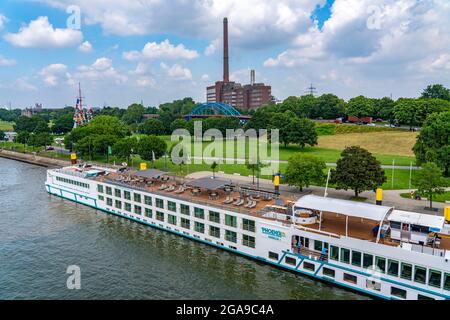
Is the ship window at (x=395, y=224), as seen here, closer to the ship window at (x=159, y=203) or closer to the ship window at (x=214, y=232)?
the ship window at (x=214, y=232)

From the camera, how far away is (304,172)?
58219mm

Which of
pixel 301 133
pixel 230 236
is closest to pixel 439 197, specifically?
pixel 230 236

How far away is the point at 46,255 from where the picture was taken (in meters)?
40.0

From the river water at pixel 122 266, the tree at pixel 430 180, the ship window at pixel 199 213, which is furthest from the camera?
the tree at pixel 430 180

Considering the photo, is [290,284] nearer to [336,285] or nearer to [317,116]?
[336,285]

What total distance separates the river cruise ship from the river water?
155 cm

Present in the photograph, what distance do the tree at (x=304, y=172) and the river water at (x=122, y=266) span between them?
2200 centimetres

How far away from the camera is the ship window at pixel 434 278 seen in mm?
27609

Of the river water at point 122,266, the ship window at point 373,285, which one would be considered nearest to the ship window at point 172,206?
the river water at point 122,266

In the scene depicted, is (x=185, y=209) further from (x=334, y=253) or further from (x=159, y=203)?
(x=334, y=253)

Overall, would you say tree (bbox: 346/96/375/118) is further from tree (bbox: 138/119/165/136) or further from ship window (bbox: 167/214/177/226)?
ship window (bbox: 167/214/177/226)

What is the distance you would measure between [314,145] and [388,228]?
85.4m

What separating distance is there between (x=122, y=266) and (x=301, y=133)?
81.5 metres
